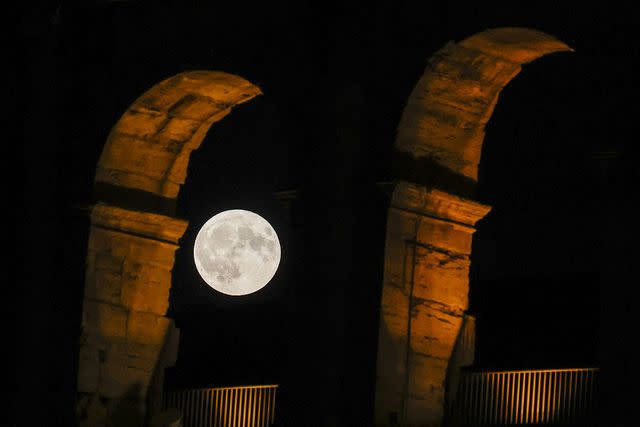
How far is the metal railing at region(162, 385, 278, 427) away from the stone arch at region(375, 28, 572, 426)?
6.75 feet

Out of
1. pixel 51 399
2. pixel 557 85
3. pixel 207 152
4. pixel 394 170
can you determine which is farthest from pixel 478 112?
pixel 207 152

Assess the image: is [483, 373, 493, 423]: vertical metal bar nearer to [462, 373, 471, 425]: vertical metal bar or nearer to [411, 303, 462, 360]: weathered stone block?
[462, 373, 471, 425]: vertical metal bar

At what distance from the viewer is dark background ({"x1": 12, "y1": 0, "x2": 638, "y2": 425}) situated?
49.3 ft

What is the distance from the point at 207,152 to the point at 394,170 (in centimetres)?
729

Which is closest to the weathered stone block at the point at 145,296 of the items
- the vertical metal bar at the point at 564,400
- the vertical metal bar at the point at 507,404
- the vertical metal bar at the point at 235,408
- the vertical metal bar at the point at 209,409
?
the vertical metal bar at the point at 209,409

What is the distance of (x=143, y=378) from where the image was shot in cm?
1833

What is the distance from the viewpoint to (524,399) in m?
16.2

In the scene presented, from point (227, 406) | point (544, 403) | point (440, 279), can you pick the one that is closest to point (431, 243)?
point (440, 279)

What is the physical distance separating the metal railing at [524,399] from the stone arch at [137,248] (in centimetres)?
355

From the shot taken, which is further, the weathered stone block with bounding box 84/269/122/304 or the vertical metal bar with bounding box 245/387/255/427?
the weathered stone block with bounding box 84/269/122/304

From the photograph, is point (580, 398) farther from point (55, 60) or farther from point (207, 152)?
point (207, 152)

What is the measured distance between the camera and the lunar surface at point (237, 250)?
19.3 metres

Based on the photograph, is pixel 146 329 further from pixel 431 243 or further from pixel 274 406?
pixel 431 243

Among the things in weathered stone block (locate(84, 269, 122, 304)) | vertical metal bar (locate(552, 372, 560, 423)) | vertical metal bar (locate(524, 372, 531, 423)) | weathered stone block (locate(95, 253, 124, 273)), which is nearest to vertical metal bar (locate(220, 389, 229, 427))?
weathered stone block (locate(84, 269, 122, 304))
